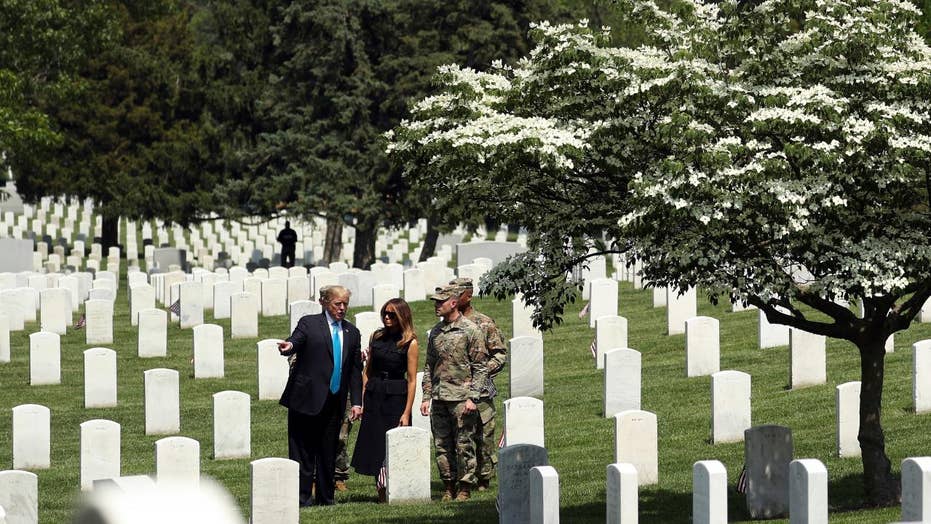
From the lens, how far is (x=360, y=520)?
11.5 metres

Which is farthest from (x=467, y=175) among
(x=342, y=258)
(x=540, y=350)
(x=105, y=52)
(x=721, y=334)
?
(x=105, y=52)

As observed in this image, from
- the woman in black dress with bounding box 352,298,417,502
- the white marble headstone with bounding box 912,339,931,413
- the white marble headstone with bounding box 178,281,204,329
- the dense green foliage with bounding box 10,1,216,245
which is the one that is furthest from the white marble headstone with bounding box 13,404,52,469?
the dense green foliage with bounding box 10,1,216,245

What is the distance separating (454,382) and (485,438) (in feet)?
1.85

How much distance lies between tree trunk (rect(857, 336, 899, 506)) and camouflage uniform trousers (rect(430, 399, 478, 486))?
2.79 metres

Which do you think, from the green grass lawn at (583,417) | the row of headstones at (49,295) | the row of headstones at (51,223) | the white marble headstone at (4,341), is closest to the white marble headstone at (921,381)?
the green grass lawn at (583,417)

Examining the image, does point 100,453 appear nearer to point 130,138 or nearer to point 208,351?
point 208,351

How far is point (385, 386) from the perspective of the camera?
12508 mm

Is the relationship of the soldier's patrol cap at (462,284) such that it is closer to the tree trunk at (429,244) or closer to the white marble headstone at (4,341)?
the white marble headstone at (4,341)

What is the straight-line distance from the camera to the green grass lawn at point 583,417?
39.6ft

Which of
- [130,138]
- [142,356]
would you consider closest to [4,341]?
[142,356]

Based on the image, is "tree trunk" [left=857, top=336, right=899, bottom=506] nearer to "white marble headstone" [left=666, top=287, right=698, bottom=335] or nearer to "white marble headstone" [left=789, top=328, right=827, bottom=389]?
"white marble headstone" [left=789, top=328, right=827, bottom=389]

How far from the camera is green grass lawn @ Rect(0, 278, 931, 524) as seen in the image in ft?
39.6

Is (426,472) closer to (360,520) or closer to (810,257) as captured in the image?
(360,520)

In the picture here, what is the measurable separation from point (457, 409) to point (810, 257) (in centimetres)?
309
